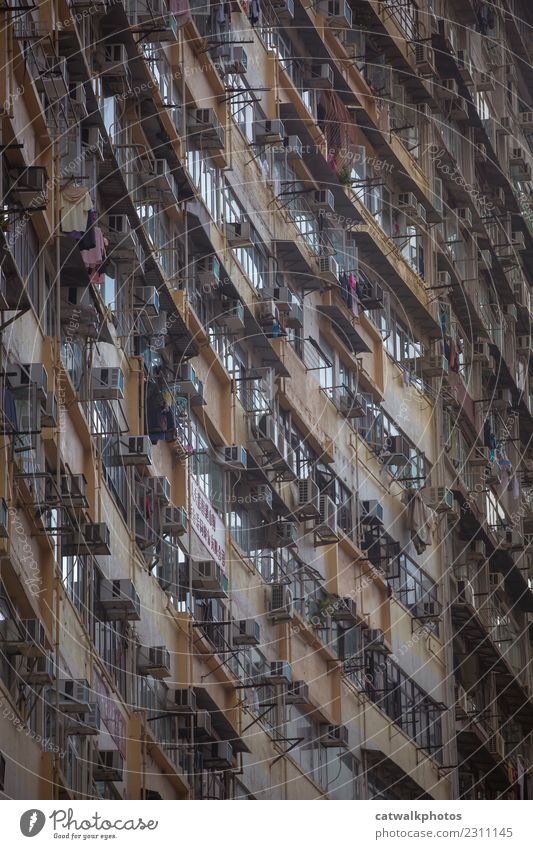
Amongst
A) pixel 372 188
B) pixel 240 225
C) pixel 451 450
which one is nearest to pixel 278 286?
pixel 240 225

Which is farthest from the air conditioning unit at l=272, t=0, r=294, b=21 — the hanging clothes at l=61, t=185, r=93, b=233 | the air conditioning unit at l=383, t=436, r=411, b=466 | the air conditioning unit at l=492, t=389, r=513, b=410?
the air conditioning unit at l=492, t=389, r=513, b=410

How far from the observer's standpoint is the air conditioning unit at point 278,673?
24203mm

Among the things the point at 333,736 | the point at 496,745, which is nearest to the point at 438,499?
the point at 333,736

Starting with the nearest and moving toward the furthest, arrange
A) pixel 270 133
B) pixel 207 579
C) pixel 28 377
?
pixel 28 377 < pixel 207 579 < pixel 270 133

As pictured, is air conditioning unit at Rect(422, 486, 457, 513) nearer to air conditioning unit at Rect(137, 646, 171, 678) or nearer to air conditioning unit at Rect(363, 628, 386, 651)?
air conditioning unit at Rect(363, 628, 386, 651)

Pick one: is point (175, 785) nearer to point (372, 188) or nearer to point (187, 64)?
point (187, 64)

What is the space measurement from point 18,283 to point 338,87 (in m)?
9.32

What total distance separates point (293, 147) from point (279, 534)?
4.46m

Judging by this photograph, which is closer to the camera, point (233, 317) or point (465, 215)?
point (233, 317)

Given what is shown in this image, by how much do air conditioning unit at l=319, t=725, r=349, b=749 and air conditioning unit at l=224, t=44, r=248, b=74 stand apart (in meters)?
7.10

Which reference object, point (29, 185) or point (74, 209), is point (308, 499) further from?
point (29, 185)

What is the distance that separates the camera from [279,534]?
83.4 feet

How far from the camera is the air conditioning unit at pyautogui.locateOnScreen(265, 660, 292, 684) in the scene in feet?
79.4

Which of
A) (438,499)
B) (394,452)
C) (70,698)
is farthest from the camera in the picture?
(438,499)
